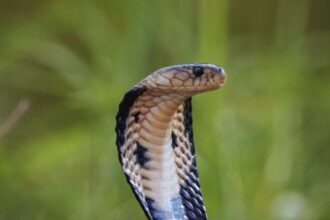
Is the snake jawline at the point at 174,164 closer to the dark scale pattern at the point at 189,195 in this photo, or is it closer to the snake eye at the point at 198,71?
the dark scale pattern at the point at 189,195

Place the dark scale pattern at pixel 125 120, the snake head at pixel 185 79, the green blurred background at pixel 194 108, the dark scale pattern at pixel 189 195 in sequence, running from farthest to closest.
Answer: the green blurred background at pixel 194 108 < the dark scale pattern at pixel 189 195 < the dark scale pattern at pixel 125 120 < the snake head at pixel 185 79

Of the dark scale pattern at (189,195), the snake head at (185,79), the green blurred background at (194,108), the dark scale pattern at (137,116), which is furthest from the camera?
the green blurred background at (194,108)

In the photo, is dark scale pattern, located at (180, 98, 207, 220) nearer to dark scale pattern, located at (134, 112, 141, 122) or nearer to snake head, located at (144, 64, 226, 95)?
dark scale pattern, located at (134, 112, 141, 122)

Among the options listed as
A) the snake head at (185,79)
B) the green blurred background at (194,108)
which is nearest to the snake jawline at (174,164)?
the snake head at (185,79)

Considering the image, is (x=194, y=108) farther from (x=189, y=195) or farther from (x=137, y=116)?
(x=137, y=116)

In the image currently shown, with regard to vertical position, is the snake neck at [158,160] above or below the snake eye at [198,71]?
below

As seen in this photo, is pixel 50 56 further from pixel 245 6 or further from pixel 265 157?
pixel 245 6

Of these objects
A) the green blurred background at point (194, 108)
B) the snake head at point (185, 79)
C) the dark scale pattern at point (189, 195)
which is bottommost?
the green blurred background at point (194, 108)

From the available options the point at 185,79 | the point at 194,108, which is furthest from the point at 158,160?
the point at 194,108

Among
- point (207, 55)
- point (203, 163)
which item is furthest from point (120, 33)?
point (203, 163)
